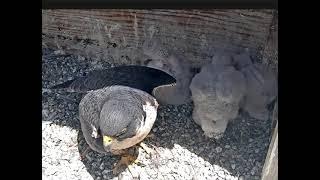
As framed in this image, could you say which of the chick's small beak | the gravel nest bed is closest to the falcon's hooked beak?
the chick's small beak

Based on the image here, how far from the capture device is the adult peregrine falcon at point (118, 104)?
203 centimetres

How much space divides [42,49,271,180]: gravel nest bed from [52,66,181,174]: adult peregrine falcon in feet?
0.32

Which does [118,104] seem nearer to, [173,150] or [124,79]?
[124,79]

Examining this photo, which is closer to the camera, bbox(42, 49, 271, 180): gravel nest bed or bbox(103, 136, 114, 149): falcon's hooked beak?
bbox(103, 136, 114, 149): falcon's hooked beak

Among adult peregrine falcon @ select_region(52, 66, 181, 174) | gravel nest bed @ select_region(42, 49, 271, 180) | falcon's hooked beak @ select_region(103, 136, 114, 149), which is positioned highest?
adult peregrine falcon @ select_region(52, 66, 181, 174)

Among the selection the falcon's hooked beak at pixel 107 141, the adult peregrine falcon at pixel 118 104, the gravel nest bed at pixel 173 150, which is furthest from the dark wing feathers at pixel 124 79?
the falcon's hooked beak at pixel 107 141

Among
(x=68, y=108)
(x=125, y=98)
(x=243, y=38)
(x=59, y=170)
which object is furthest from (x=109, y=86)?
(x=243, y=38)

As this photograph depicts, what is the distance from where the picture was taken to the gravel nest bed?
214 centimetres

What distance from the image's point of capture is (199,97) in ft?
7.06

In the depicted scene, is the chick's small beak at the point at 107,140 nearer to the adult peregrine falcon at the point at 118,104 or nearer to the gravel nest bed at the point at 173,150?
the adult peregrine falcon at the point at 118,104

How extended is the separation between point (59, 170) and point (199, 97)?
2.20 feet

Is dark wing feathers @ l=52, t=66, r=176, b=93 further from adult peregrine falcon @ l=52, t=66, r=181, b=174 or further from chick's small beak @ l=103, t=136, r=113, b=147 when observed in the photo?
chick's small beak @ l=103, t=136, r=113, b=147

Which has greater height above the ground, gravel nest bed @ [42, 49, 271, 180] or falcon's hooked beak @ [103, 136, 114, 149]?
falcon's hooked beak @ [103, 136, 114, 149]
